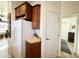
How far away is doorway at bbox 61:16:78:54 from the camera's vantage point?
1.34 meters

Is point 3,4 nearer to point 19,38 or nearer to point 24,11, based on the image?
point 24,11

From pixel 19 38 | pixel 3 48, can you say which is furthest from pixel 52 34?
pixel 3 48

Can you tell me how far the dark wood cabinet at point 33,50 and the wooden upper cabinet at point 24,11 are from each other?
390 mm

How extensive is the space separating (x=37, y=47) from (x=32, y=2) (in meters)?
0.68

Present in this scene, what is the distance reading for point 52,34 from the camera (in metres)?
1.42

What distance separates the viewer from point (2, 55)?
1354 mm

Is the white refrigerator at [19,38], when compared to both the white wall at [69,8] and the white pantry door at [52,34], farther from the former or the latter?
the white wall at [69,8]

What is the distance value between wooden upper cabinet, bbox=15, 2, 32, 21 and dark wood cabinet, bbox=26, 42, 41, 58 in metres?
0.39

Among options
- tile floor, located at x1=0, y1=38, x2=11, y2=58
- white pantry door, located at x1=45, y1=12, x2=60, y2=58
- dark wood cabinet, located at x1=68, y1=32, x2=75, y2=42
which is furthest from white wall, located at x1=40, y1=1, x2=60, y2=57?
tile floor, located at x1=0, y1=38, x2=11, y2=58

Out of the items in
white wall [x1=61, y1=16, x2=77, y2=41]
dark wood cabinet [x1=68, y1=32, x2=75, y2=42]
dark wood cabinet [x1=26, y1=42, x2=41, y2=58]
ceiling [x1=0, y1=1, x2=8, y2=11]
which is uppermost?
ceiling [x1=0, y1=1, x2=8, y2=11]

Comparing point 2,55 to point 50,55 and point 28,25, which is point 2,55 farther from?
point 50,55

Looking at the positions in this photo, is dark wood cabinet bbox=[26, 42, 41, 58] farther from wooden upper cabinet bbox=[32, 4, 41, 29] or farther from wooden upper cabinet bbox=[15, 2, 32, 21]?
wooden upper cabinet bbox=[15, 2, 32, 21]

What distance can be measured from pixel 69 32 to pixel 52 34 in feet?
0.84

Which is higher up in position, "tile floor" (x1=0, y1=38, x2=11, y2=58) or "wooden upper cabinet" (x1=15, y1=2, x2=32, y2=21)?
"wooden upper cabinet" (x1=15, y1=2, x2=32, y2=21)
